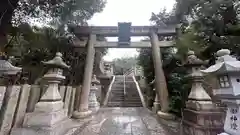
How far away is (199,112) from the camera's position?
135 inches

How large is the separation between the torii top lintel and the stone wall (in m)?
3.50

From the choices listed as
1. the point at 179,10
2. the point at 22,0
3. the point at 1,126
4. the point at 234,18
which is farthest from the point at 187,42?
the point at 22,0

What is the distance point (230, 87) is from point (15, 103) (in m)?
4.32

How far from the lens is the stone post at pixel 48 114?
3752 mm

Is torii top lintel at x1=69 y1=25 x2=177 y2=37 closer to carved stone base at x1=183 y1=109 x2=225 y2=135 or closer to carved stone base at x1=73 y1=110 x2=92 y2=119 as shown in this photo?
carved stone base at x1=73 y1=110 x2=92 y2=119

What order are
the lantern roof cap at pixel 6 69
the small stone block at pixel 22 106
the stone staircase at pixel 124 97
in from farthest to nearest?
1. the stone staircase at pixel 124 97
2. the small stone block at pixel 22 106
3. the lantern roof cap at pixel 6 69

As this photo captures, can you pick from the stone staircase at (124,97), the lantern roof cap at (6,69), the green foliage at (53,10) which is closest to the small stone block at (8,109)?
the lantern roof cap at (6,69)

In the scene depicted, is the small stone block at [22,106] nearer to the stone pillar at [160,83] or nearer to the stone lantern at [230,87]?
the stone lantern at [230,87]

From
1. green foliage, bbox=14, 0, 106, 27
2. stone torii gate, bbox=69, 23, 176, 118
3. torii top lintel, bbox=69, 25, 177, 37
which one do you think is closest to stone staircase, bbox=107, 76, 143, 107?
stone torii gate, bbox=69, 23, 176, 118

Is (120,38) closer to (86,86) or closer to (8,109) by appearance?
(86,86)

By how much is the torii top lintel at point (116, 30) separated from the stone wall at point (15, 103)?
3.50 meters

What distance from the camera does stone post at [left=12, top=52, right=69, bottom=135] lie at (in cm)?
375

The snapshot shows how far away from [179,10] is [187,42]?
2.42 metres

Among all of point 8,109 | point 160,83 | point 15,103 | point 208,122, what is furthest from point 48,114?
point 160,83
